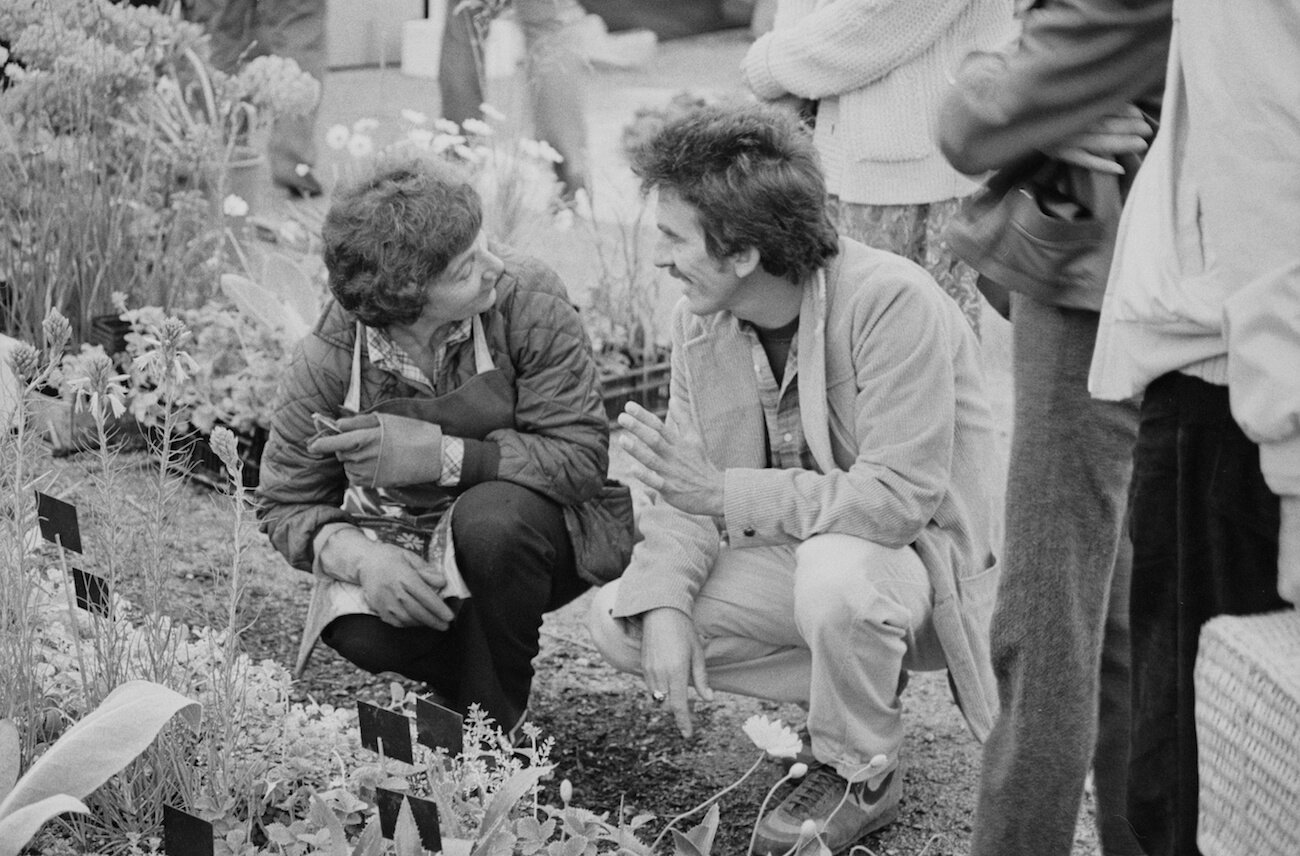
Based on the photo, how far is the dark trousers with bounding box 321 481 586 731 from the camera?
9.66 ft

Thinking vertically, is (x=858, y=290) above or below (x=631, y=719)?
above

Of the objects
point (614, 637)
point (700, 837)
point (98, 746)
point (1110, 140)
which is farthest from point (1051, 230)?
point (98, 746)

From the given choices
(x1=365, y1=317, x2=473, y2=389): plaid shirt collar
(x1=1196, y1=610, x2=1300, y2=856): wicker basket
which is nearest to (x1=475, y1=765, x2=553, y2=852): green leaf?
(x1=1196, y1=610, x2=1300, y2=856): wicker basket

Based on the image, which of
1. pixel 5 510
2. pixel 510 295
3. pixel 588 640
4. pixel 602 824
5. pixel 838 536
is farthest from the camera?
pixel 588 640

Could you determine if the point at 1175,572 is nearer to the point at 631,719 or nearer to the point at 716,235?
the point at 716,235

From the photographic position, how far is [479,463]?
300 centimetres

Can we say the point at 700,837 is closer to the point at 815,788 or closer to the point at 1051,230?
the point at 815,788

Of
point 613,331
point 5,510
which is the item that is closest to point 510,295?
point 5,510

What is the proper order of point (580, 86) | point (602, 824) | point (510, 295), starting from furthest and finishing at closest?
point (580, 86)
point (510, 295)
point (602, 824)

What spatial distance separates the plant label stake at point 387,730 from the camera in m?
2.18

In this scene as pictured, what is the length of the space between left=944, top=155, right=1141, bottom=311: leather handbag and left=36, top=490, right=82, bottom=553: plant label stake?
1322mm

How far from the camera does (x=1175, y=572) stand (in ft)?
6.11

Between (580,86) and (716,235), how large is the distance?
4.11m

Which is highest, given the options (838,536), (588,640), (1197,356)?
(1197,356)
